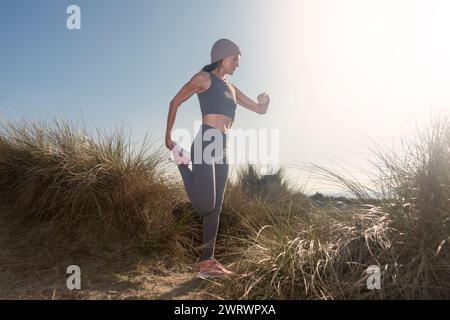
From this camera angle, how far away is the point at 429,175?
3135mm

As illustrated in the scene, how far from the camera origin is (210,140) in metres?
3.62

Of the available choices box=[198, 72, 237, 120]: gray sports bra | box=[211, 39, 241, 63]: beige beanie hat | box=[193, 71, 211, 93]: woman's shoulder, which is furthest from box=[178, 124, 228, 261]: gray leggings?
box=[211, 39, 241, 63]: beige beanie hat

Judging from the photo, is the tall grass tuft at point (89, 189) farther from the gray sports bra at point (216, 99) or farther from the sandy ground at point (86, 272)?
the gray sports bra at point (216, 99)

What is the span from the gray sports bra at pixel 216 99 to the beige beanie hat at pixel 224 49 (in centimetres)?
17

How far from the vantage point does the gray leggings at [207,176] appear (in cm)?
354

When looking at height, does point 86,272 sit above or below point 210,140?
below

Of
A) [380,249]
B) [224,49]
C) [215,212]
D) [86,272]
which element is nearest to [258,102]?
[224,49]

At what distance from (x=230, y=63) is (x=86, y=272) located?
2.24 m

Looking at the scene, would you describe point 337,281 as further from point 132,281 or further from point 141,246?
point 141,246

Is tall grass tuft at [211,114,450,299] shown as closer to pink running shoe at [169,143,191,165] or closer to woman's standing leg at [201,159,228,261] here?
woman's standing leg at [201,159,228,261]

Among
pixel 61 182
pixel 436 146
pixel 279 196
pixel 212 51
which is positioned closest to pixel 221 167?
pixel 212 51

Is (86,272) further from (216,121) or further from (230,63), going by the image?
(230,63)

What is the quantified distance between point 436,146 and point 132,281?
8.64 ft

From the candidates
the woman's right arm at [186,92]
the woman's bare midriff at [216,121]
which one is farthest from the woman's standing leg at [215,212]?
the woman's right arm at [186,92]
